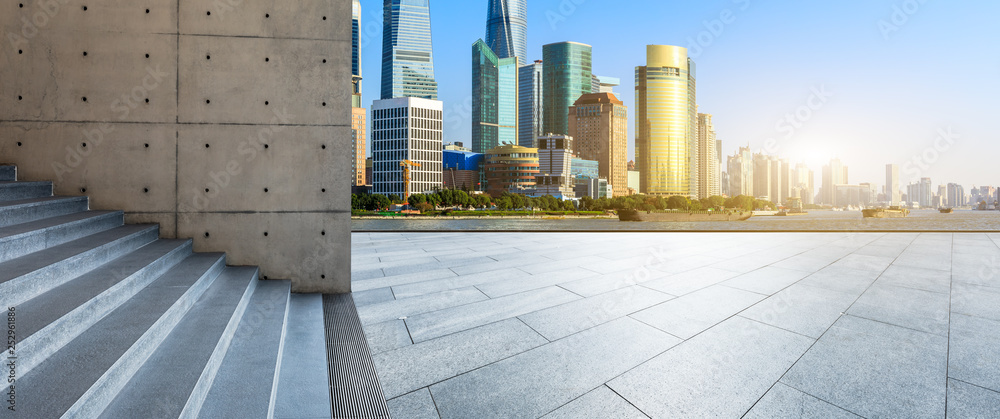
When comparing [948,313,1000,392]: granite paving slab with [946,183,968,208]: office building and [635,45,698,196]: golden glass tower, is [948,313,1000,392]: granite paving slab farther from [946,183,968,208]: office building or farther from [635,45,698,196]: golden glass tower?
[946,183,968,208]: office building

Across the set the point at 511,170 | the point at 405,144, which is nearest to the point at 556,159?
the point at 511,170

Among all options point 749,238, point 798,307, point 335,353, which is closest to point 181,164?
point 335,353

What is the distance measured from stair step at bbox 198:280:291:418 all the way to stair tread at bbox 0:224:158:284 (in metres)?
1.11

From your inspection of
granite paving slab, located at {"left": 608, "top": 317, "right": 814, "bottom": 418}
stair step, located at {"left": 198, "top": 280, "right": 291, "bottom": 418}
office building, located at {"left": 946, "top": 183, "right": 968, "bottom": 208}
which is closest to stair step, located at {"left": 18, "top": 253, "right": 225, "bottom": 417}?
stair step, located at {"left": 198, "top": 280, "right": 291, "bottom": 418}

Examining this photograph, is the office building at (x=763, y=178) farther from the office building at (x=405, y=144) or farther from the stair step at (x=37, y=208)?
the stair step at (x=37, y=208)

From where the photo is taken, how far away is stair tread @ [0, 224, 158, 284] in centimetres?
236

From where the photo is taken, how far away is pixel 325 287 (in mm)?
4973

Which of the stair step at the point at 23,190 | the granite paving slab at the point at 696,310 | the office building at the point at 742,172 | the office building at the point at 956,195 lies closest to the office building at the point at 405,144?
the office building at the point at 742,172

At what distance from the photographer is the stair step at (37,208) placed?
10.3 feet

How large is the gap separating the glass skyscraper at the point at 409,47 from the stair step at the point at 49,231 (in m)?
185

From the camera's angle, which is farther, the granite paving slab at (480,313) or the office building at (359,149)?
the office building at (359,149)

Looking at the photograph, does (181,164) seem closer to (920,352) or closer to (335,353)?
(335,353)

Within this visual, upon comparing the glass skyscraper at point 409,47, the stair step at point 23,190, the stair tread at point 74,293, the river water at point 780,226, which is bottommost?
the river water at point 780,226

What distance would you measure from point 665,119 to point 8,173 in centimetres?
15476
